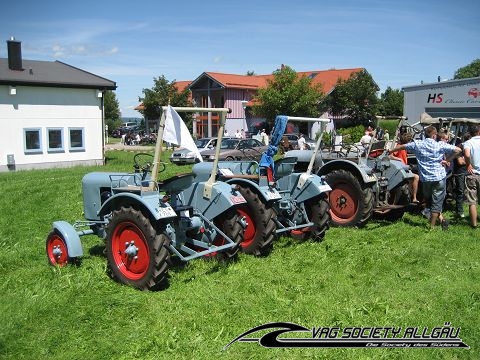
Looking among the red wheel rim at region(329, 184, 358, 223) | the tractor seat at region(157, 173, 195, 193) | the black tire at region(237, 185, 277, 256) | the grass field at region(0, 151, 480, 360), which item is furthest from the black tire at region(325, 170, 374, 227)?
the tractor seat at region(157, 173, 195, 193)

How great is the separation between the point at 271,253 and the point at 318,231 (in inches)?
37.3

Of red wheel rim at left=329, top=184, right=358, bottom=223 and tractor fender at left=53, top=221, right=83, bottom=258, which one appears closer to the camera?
tractor fender at left=53, top=221, right=83, bottom=258

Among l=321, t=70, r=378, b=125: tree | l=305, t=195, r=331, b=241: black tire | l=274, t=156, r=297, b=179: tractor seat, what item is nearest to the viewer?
l=305, t=195, r=331, b=241: black tire

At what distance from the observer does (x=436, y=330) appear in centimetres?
437

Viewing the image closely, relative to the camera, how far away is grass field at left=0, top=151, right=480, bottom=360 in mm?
4078

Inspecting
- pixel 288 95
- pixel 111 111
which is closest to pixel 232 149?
pixel 288 95

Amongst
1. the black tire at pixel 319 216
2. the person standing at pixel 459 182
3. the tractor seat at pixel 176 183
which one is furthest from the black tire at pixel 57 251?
the person standing at pixel 459 182

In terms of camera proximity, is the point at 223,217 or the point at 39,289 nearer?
the point at 39,289

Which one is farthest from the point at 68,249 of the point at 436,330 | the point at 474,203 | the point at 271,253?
the point at 474,203

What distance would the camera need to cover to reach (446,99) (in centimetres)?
2375

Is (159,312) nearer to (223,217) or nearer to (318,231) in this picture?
(223,217)

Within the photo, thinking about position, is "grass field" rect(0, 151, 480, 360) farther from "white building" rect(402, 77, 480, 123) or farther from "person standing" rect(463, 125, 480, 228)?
"white building" rect(402, 77, 480, 123)

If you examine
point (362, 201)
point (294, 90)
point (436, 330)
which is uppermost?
point (294, 90)

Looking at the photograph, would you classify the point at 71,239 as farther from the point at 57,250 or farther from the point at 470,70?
the point at 470,70
